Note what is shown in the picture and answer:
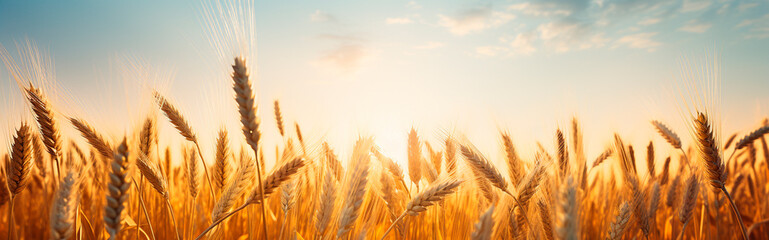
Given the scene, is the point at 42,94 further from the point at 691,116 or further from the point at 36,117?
the point at 691,116

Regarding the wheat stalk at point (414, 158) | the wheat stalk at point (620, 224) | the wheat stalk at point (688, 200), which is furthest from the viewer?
the wheat stalk at point (414, 158)

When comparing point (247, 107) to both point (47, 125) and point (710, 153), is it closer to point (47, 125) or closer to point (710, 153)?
point (47, 125)

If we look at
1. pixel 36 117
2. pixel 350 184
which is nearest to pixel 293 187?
pixel 350 184

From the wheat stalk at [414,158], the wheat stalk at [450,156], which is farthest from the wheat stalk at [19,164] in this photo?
the wheat stalk at [450,156]

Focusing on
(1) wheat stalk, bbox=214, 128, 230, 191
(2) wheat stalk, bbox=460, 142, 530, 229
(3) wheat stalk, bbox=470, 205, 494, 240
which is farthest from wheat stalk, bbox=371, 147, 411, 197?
(3) wheat stalk, bbox=470, 205, 494, 240

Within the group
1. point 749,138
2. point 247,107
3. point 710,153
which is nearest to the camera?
point 247,107

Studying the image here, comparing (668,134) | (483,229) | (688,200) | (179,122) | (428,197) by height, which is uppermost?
(179,122)

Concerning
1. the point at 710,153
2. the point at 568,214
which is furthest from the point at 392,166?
the point at 710,153

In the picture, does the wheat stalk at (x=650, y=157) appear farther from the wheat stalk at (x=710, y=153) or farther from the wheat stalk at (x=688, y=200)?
the wheat stalk at (x=710, y=153)

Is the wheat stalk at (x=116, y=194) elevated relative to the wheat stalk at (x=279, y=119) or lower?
lower

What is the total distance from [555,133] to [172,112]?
80.2 inches

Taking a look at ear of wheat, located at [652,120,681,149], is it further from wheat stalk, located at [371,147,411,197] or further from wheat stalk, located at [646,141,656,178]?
wheat stalk, located at [371,147,411,197]

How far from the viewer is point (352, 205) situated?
1.44 m

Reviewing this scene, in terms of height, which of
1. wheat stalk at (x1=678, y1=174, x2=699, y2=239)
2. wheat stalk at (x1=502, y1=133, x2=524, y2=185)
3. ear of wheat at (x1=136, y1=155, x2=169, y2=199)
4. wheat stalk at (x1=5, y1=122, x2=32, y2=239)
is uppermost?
wheat stalk at (x1=5, y1=122, x2=32, y2=239)
